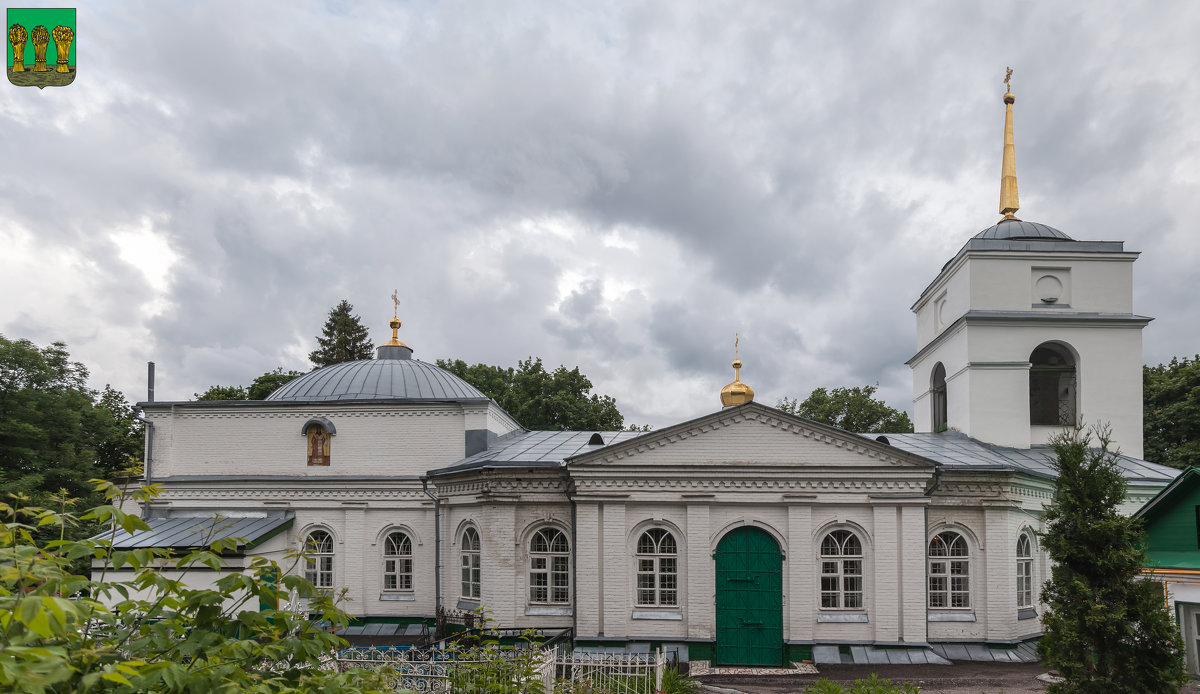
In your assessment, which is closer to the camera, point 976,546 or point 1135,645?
point 1135,645

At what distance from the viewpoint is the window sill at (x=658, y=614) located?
18.1 meters

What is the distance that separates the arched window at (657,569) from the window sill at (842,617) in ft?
10.8

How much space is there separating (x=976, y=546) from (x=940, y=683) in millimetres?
4348

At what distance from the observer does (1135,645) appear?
12.0 metres

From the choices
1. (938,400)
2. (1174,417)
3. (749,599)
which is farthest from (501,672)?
(1174,417)

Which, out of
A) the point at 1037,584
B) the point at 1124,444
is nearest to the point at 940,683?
the point at 1037,584

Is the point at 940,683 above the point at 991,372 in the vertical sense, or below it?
below

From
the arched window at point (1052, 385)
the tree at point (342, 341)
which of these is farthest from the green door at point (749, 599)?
the tree at point (342, 341)

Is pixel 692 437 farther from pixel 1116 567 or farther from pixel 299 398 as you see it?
pixel 299 398

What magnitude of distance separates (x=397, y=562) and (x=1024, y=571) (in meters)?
16.5

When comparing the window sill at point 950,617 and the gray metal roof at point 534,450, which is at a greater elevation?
the gray metal roof at point 534,450

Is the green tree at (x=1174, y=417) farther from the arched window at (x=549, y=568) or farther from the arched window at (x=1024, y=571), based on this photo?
the arched window at (x=549, y=568)

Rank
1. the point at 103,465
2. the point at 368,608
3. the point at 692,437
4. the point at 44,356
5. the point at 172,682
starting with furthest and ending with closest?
the point at 103,465 < the point at 44,356 < the point at 368,608 < the point at 692,437 < the point at 172,682

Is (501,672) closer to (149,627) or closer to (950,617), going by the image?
(149,627)
